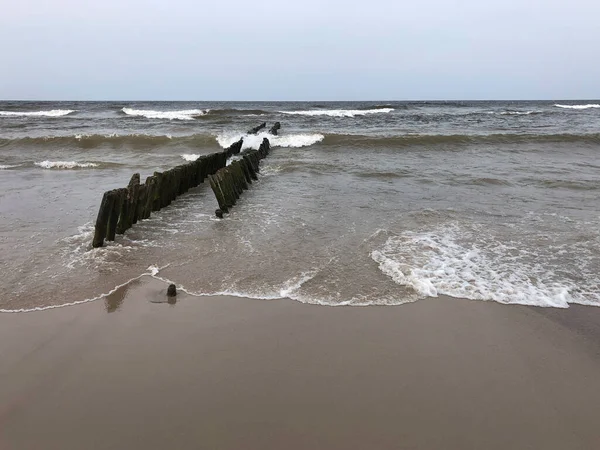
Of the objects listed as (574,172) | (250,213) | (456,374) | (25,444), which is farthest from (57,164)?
(574,172)

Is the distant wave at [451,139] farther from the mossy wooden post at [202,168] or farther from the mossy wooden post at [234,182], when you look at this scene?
the mossy wooden post at [234,182]

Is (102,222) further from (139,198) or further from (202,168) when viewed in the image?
(202,168)

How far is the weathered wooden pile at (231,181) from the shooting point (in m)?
8.88

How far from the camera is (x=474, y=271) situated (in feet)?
18.7

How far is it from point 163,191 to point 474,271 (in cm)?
650

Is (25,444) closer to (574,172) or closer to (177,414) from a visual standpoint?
(177,414)

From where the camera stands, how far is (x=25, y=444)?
2787 millimetres

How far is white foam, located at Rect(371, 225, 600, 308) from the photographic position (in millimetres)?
5035

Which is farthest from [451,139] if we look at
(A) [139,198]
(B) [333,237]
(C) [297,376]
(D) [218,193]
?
(C) [297,376]

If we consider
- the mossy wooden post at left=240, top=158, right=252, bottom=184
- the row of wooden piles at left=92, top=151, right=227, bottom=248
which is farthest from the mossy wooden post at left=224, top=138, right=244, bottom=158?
the row of wooden piles at left=92, top=151, right=227, bottom=248

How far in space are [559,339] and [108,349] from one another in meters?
4.18

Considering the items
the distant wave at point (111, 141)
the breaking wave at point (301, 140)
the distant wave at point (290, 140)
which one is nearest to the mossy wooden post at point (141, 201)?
the distant wave at point (290, 140)

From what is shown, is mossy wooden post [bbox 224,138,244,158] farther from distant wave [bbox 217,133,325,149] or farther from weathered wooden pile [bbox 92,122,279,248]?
distant wave [bbox 217,133,325,149]

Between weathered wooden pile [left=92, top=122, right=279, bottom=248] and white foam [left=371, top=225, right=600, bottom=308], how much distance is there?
153 inches
